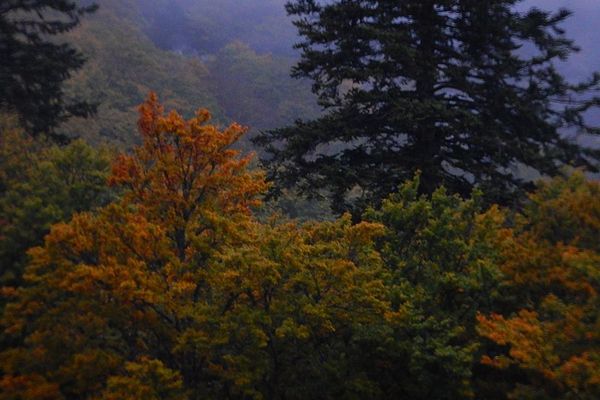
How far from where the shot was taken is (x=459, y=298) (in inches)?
301

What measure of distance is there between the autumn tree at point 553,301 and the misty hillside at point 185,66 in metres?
21.5

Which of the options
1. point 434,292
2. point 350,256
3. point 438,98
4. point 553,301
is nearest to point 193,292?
point 350,256

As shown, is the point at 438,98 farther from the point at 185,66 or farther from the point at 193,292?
the point at 185,66

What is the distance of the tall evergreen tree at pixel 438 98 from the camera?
12.4 m

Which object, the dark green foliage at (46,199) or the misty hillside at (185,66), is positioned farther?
the misty hillside at (185,66)

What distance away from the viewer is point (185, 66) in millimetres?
72000

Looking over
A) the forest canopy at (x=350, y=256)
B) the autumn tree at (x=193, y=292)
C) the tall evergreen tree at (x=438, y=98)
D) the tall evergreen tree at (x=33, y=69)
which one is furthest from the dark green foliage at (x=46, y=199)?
the tall evergreen tree at (x=438, y=98)

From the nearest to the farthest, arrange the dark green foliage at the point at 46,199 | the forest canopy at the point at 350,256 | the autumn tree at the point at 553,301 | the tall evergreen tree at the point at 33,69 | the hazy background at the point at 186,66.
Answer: the autumn tree at the point at 553,301 → the forest canopy at the point at 350,256 → the dark green foliage at the point at 46,199 → the tall evergreen tree at the point at 33,69 → the hazy background at the point at 186,66

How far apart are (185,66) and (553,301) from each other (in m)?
71.3

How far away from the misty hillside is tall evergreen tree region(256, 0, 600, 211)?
49.7 ft

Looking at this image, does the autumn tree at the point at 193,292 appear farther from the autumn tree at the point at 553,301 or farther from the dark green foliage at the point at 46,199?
the dark green foliage at the point at 46,199

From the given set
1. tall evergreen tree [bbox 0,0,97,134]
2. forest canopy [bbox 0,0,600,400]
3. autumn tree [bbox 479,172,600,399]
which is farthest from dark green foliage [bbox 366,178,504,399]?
tall evergreen tree [bbox 0,0,97,134]

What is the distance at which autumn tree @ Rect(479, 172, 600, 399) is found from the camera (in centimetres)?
532

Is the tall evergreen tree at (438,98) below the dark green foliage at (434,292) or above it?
above
